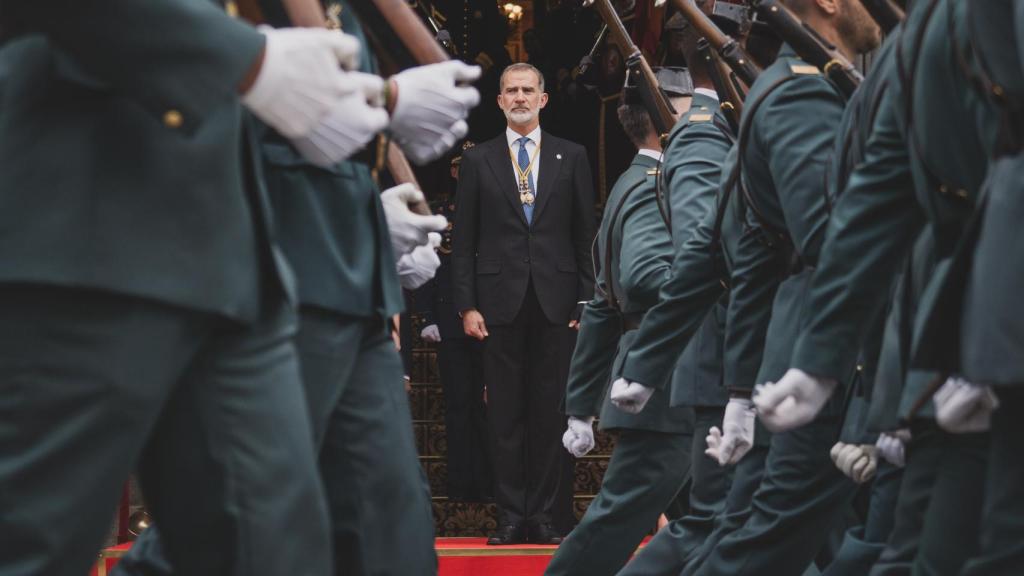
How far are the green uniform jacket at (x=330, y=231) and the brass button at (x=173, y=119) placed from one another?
0.48m

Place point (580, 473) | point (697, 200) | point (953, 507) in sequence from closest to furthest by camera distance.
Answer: point (953, 507)
point (697, 200)
point (580, 473)

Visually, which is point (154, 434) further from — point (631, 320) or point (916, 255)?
point (631, 320)

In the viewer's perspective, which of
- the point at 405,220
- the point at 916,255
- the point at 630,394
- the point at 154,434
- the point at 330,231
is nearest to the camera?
the point at 154,434

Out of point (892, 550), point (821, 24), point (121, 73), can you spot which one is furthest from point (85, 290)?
point (821, 24)

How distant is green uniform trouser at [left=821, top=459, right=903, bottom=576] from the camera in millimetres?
3576

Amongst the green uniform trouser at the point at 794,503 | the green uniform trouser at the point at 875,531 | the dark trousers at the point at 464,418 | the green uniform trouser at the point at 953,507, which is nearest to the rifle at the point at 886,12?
the green uniform trouser at the point at 794,503

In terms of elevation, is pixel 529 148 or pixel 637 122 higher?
pixel 637 122

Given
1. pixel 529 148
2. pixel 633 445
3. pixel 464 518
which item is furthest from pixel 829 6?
pixel 464 518

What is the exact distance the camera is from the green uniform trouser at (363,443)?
2.42 meters

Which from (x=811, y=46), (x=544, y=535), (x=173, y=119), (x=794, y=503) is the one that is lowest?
(x=544, y=535)

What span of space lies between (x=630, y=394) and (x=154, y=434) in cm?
260

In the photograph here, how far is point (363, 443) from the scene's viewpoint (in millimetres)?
2502

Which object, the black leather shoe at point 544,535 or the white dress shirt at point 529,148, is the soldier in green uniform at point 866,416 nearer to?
the black leather shoe at point 544,535

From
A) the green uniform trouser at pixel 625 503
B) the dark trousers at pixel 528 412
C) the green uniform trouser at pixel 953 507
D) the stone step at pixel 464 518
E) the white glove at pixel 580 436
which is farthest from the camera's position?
the stone step at pixel 464 518
